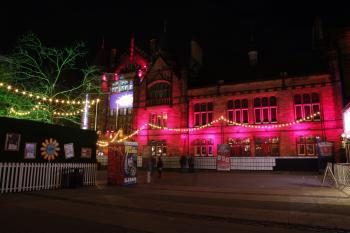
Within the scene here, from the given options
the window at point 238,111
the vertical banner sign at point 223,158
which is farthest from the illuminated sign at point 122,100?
the vertical banner sign at point 223,158

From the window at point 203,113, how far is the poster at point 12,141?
2186cm

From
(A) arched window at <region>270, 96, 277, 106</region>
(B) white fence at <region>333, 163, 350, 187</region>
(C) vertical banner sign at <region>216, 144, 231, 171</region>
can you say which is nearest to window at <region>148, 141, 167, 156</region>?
(C) vertical banner sign at <region>216, 144, 231, 171</region>

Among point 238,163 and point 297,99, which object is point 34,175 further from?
point 297,99

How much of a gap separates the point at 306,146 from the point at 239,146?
6.42m

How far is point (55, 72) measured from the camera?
2584cm

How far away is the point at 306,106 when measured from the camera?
28125 mm

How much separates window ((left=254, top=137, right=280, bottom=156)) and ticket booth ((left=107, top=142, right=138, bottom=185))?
54.3ft

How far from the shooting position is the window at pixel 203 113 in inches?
1280

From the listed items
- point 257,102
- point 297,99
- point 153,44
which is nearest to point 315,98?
point 297,99

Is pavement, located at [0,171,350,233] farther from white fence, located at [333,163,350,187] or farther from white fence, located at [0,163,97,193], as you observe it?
white fence, located at [333,163,350,187]

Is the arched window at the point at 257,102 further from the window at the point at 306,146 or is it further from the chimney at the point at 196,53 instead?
the chimney at the point at 196,53

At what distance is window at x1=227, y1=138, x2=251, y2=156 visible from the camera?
29641 mm

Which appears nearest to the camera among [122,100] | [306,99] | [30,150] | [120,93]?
[30,150]

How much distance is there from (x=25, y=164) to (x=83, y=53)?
43.6 ft
